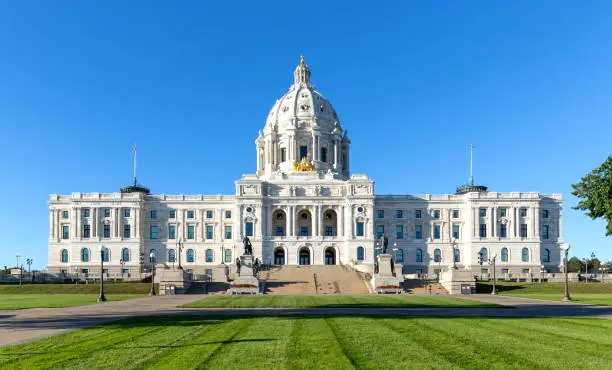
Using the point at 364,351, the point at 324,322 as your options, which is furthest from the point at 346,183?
the point at 364,351

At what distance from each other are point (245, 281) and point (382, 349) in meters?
50.5

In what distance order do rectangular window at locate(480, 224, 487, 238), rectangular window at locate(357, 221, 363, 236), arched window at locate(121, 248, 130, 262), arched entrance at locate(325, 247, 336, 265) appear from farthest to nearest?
rectangular window at locate(480, 224, 487, 238), arched window at locate(121, 248, 130, 262), arched entrance at locate(325, 247, 336, 265), rectangular window at locate(357, 221, 363, 236)

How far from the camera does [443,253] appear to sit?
126188 mm

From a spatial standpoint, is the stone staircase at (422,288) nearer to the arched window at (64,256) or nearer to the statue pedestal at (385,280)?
the statue pedestal at (385,280)

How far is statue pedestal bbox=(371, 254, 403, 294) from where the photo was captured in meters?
69.8

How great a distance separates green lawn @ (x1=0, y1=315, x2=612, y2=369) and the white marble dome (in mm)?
112512

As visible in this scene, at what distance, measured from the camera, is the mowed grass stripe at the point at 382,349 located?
1781 cm

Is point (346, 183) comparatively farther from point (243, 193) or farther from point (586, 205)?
point (586, 205)

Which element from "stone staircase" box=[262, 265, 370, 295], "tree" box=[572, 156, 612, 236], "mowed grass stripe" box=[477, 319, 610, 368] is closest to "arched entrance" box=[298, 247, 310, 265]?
"stone staircase" box=[262, 265, 370, 295]

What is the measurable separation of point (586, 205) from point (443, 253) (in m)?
62.7

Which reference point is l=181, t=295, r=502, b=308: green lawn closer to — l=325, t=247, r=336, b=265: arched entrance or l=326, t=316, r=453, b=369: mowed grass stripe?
l=326, t=316, r=453, b=369: mowed grass stripe

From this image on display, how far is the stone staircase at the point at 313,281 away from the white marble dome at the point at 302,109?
4646 cm

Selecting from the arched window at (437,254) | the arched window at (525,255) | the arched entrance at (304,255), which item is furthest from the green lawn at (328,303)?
the arched window at (525,255)

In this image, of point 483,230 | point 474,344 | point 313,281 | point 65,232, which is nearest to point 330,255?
point 483,230
